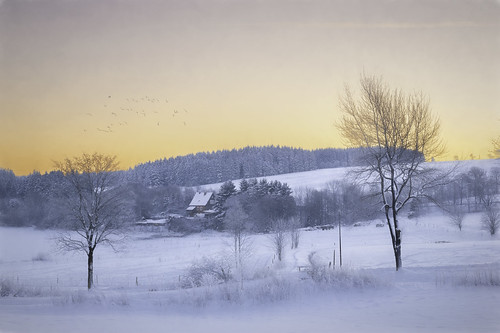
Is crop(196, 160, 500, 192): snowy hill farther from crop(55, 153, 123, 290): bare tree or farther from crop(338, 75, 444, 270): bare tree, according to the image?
crop(338, 75, 444, 270): bare tree

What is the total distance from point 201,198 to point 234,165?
979 centimetres

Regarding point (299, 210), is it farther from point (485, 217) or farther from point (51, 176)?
point (51, 176)

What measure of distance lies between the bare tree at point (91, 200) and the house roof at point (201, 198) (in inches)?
1342

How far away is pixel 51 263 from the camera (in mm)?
26297

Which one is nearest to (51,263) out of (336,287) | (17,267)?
(17,267)

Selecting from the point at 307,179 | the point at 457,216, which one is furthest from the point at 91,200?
the point at 307,179

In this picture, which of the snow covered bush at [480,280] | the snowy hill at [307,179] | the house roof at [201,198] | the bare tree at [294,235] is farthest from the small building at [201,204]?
the snow covered bush at [480,280]

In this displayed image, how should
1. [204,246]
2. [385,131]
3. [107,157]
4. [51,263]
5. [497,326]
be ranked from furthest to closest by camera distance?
[204,246], [51,263], [107,157], [385,131], [497,326]

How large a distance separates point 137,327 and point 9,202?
21.5 m

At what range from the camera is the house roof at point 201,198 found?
49656mm

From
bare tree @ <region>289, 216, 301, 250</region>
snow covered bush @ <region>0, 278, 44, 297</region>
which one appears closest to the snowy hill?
bare tree @ <region>289, 216, 301, 250</region>

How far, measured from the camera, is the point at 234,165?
2287 inches

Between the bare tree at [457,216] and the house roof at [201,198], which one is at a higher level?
the house roof at [201,198]

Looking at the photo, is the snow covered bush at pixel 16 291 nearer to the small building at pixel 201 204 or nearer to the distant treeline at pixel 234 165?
the distant treeline at pixel 234 165
